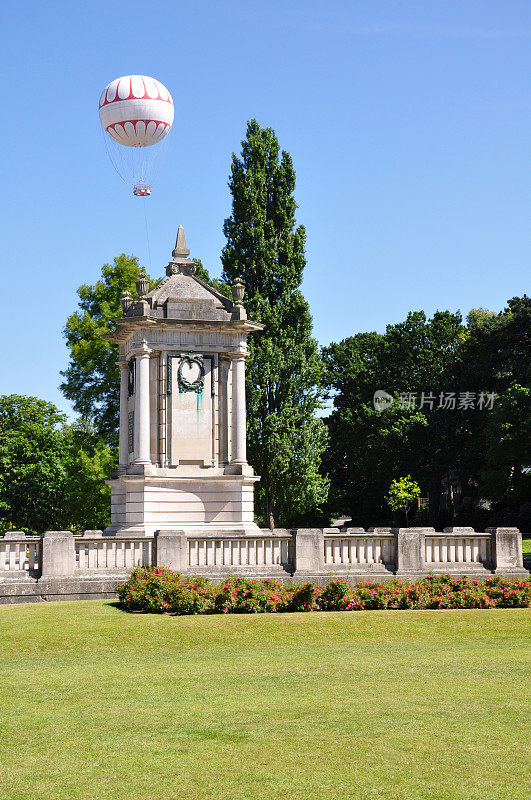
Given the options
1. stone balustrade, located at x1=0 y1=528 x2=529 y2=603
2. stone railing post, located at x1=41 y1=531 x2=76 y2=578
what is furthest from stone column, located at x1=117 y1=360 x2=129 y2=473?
stone railing post, located at x1=41 y1=531 x2=76 y2=578

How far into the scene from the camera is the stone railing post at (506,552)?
24.8 meters

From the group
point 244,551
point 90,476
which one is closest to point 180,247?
point 244,551

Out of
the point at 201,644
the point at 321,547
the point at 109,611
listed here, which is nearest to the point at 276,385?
the point at 321,547

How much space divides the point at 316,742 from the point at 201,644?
24.3 feet

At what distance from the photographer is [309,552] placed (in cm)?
2411

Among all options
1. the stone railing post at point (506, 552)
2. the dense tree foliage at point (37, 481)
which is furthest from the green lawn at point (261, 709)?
the dense tree foliage at point (37, 481)

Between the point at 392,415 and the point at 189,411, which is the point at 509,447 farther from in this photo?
the point at 189,411

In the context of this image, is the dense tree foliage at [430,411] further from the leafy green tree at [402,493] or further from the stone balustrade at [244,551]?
the stone balustrade at [244,551]

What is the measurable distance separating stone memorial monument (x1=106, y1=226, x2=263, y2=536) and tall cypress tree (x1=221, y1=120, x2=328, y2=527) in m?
15.6

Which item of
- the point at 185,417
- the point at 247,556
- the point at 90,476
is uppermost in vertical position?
the point at 185,417

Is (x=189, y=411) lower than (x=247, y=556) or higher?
higher

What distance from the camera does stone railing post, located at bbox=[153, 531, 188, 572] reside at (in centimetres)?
2367

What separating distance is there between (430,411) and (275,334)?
23.0 metres

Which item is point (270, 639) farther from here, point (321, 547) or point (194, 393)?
point (194, 393)
